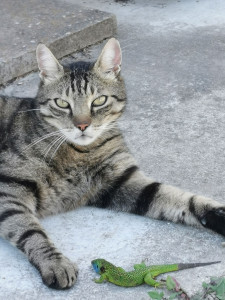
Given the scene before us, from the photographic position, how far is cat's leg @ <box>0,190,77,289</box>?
9.75 feet

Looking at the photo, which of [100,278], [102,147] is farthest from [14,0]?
[100,278]

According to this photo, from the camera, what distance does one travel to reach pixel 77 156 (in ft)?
12.0

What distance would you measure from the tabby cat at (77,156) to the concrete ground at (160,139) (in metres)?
0.08

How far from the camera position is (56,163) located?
3.62 m

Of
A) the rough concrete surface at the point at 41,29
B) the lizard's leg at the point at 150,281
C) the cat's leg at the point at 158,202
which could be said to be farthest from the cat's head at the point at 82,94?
the rough concrete surface at the point at 41,29

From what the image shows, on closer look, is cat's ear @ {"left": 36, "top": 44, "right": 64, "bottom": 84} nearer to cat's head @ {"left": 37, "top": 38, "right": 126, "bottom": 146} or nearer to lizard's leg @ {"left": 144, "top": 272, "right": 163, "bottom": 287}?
cat's head @ {"left": 37, "top": 38, "right": 126, "bottom": 146}

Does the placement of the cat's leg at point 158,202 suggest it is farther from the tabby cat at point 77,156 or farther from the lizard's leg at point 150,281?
the lizard's leg at point 150,281

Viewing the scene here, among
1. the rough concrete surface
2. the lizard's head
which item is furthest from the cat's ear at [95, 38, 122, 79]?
the rough concrete surface

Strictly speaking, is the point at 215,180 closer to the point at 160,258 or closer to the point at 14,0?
the point at 160,258

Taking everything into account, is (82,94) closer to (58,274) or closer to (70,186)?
(70,186)

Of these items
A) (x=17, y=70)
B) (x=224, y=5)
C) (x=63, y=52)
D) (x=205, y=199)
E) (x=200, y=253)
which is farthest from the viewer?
(x=224, y=5)

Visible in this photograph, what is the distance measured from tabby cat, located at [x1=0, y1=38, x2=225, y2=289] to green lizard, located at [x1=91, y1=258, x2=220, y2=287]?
42cm

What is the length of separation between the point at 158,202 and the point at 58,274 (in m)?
0.81

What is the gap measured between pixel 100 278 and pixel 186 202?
72 centimetres
